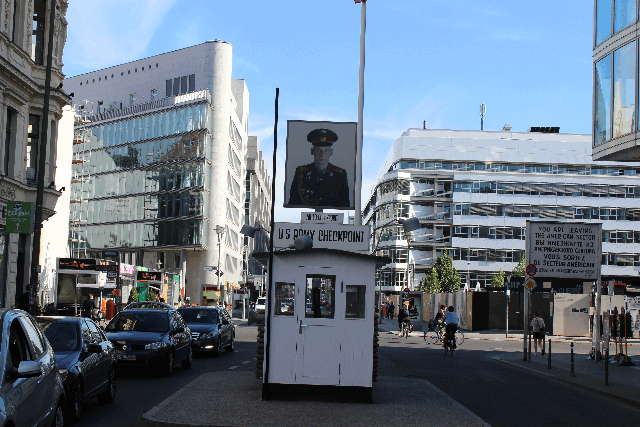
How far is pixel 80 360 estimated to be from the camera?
1152cm

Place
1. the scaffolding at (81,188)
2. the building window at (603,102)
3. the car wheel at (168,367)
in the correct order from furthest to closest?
the scaffolding at (81,188), the building window at (603,102), the car wheel at (168,367)

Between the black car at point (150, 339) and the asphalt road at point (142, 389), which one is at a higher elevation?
the black car at point (150, 339)

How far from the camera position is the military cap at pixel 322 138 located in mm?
17031

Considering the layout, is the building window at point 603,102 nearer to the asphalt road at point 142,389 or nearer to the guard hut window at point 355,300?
the asphalt road at point 142,389

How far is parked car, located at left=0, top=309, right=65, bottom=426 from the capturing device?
6.36 metres

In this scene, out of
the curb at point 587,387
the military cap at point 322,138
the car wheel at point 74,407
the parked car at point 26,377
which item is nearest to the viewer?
the parked car at point 26,377

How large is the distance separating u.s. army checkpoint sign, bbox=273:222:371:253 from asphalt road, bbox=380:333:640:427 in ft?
10.2

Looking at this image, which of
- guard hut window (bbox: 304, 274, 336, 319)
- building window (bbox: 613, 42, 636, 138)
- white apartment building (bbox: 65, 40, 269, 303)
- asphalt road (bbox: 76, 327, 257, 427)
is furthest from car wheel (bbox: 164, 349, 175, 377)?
white apartment building (bbox: 65, 40, 269, 303)

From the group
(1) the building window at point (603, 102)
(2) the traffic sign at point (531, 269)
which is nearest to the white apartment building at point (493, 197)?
(2) the traffic sign at point (531, 269)

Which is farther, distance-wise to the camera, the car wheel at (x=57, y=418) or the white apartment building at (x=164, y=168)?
the white apartment building at (x=164, y=168)

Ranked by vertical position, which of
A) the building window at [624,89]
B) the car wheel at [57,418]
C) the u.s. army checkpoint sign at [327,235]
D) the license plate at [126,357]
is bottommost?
the license plate at [126,357]

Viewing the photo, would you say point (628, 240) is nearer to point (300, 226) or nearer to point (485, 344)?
point (485, 344)

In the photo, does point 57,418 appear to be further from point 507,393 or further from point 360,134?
point 360,134

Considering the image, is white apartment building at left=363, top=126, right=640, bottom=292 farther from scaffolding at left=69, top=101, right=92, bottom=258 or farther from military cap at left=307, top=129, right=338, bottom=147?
military cap at left=307, top=129, right=338, bottom=147
